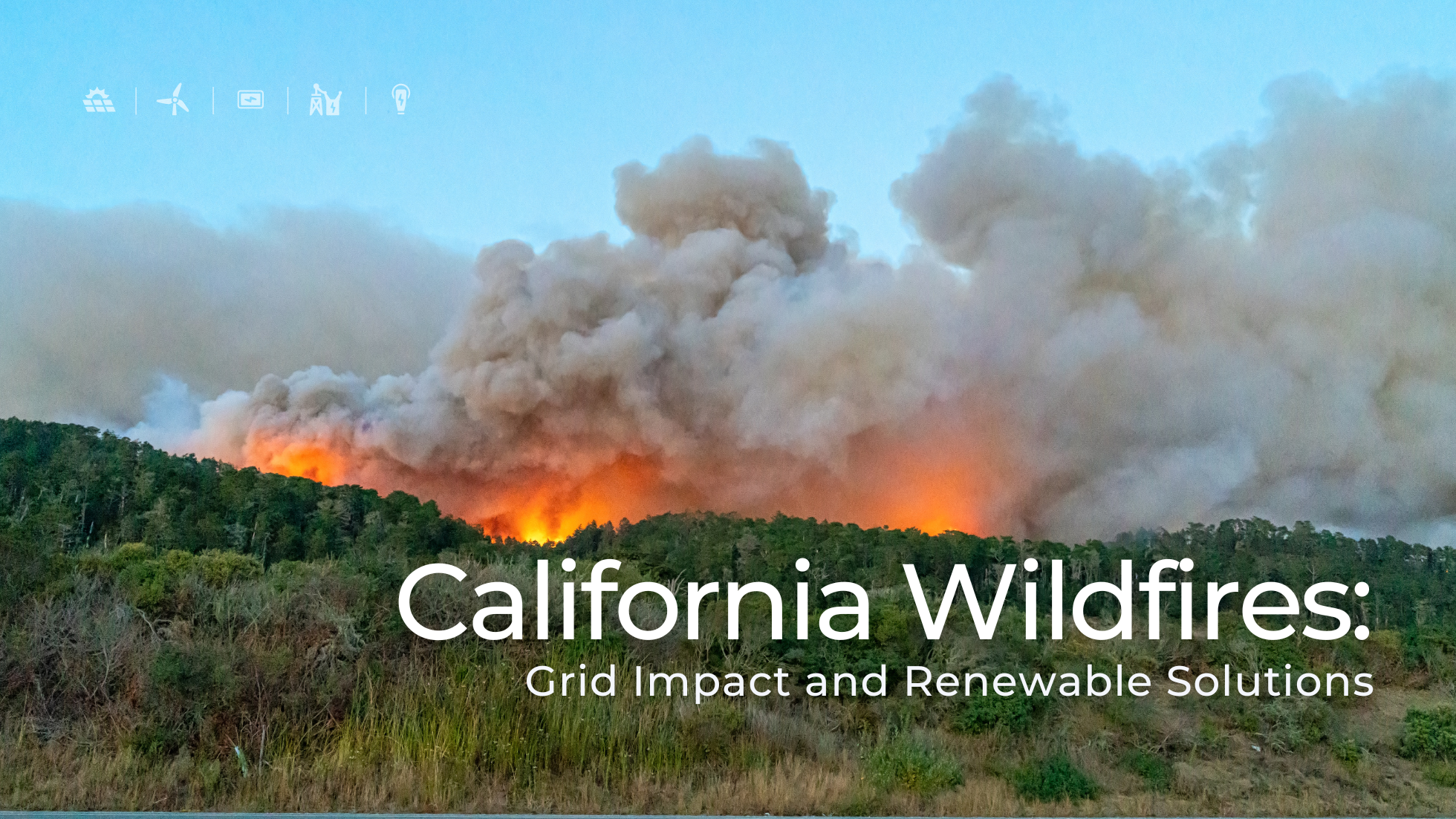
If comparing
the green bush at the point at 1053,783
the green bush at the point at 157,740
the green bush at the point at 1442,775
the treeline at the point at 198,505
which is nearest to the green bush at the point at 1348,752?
the green bush at the point at 1442,775

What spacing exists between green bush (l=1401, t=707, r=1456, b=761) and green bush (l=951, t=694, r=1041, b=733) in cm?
400

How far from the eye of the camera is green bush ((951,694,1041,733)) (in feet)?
28.5

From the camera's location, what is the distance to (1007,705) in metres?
8.88

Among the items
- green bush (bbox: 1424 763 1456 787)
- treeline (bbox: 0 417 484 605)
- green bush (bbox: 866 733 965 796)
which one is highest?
treeline (bbox: 0 417 484 605)

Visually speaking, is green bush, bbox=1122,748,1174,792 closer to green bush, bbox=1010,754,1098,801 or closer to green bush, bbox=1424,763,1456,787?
green bush, bbox=1010,754,1098,801

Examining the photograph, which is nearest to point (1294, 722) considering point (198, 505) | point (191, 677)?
point (191, 677)

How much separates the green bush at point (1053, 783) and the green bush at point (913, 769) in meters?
0.43

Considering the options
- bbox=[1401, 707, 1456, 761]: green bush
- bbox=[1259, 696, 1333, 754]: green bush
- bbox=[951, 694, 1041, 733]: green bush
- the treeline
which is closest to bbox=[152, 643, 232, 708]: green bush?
bbox=[951, 694, 1041, 733]: green bush

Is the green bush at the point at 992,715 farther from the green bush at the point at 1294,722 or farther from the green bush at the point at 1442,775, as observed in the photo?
the green bush at the point at 1442,775

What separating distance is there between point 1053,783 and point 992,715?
7.03ft

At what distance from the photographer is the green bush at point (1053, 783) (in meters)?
6.55

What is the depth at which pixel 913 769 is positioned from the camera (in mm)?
6641

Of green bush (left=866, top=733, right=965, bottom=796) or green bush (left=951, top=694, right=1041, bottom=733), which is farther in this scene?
green bush (left=951, top=694, right=1041, bottom=733)

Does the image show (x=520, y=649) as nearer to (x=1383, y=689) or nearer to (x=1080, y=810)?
(x=1080, y=810)
